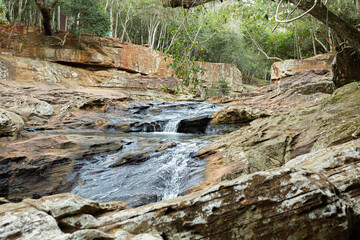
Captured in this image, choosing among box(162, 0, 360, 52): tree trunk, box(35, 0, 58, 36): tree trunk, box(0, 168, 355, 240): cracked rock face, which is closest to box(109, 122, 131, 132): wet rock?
box(162, 0, 360, 52): tree trunk

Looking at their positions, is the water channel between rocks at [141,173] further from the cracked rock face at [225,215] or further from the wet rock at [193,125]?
the wet rock at [193,125]

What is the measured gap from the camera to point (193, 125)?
12305 millimetres

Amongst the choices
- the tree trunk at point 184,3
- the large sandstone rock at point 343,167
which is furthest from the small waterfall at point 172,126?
the large sandstone rock at point 343,167

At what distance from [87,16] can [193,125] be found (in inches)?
588

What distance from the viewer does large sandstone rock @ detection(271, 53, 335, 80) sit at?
17.8 meters

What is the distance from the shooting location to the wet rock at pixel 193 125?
40.1 ft

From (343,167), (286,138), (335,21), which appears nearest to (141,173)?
(286,138)

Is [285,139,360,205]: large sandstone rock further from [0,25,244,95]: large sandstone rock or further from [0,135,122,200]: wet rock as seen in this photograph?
[0,25,244,95]: large sandstone rock

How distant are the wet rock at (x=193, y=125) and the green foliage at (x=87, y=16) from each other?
541 inches

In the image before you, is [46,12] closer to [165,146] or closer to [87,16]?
[87,16]

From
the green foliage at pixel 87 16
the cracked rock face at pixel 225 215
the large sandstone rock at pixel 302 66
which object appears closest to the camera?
the cracked rock face at pixel 225 215

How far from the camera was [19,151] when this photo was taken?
20.2 ft

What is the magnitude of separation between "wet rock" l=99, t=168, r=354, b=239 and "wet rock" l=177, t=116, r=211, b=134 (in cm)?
944

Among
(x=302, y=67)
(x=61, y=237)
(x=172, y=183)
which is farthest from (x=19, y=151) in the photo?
(x=302, y=67)
